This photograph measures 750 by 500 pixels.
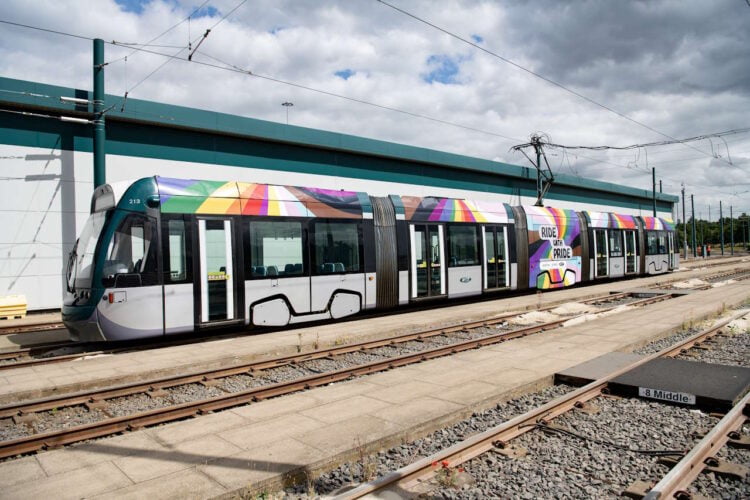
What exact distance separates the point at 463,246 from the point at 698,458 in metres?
12.0

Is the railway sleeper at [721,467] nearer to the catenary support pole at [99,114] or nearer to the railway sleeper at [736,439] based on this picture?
the railway sleeper at [736,439]

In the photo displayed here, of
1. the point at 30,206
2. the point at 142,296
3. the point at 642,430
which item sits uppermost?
the point at 30,206

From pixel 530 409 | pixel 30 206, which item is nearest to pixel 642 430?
pixel 530 409

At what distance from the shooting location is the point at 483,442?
17.1ft

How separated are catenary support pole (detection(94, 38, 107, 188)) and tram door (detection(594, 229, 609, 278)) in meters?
19.3

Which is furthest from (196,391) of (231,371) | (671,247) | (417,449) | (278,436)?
(671,247)

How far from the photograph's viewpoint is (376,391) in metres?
7.19

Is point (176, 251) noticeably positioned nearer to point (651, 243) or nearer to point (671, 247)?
point (651, 243)

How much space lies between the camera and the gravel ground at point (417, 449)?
459 cm

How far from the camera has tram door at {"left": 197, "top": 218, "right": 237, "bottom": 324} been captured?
1098 centimetres

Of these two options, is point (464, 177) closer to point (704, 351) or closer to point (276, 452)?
point (704, 351)

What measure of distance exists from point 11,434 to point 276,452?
3416mm

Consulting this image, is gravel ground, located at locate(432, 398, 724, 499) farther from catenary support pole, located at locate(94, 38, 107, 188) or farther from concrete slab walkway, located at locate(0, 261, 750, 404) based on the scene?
catenary support pole, located at locate(94, 38, 107, 188)

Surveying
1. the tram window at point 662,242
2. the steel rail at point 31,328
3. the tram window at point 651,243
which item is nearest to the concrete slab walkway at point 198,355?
the steel rail at point 31,328
